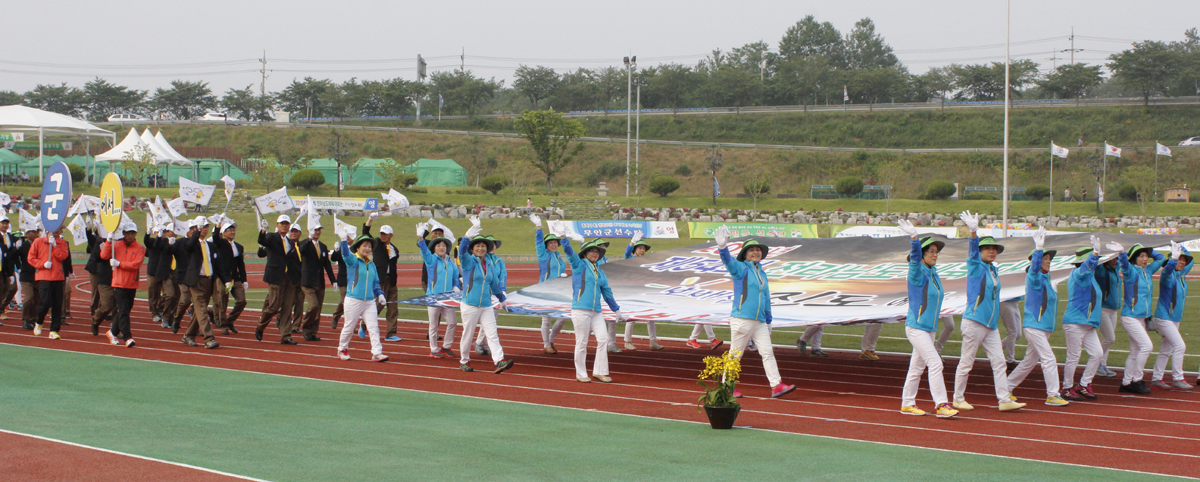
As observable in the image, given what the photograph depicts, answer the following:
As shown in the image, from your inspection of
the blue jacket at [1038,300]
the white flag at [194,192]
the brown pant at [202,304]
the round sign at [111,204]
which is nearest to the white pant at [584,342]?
the blue jacket at [1038,300]

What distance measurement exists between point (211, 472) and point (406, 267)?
26.8 metres

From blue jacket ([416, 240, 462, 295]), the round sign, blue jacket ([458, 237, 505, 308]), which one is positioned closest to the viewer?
blue jacket ([458, 237, 505, 308])

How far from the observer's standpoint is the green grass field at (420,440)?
5.89 m

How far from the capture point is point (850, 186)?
2259 inches

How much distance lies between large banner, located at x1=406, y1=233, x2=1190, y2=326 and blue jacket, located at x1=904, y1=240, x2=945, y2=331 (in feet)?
3.28

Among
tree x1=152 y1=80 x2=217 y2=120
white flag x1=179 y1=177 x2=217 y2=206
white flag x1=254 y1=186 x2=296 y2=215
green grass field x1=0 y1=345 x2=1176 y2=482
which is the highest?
tree x1=152 y1=80 x2=217 y2=120

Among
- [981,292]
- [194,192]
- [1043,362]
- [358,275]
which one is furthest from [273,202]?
[1043,362]

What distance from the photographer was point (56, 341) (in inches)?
520

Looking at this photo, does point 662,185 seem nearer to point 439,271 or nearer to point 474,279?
point 439,271

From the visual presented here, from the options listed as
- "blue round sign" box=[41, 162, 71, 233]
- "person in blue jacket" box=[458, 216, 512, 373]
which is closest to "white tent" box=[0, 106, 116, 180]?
"blue round sign" box=[41, 162, 71, 233]

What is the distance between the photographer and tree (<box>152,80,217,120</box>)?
104 metres

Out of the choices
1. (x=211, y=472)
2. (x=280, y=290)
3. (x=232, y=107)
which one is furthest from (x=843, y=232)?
(x=232, y=107)

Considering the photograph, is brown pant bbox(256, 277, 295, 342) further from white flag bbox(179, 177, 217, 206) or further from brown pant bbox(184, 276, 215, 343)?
white flag bbox(179, 177, 217, 206)

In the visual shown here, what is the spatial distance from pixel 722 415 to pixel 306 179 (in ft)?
155
